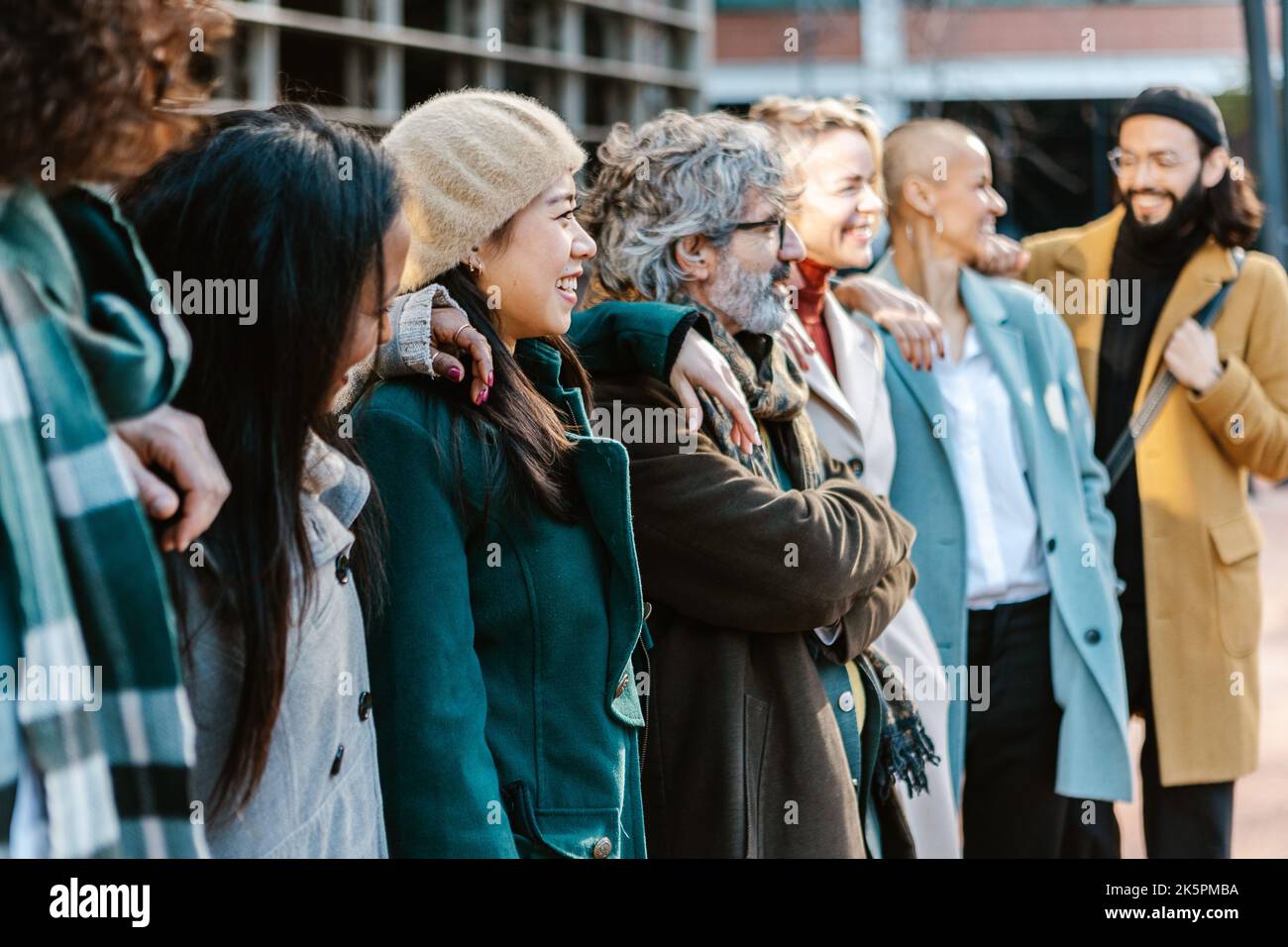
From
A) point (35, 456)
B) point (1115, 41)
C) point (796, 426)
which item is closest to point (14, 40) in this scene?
point (35, 456)

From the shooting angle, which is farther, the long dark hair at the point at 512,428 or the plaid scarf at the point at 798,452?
the plaid scarf at the point at 798,452

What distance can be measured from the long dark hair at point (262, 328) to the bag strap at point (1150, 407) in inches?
115

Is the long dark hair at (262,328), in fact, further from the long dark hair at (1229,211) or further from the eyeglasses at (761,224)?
the long dark hair at (1229,211)

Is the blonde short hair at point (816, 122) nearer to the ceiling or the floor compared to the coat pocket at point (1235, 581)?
nearer to the ceiling

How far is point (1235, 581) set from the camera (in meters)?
4.30

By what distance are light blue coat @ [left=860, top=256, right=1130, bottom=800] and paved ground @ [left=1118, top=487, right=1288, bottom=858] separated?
4.00 ft

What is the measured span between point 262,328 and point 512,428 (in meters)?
0.59

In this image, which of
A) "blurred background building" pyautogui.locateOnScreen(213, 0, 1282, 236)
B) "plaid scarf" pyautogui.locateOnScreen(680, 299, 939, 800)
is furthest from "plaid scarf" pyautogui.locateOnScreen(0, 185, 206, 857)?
"blurred background building" pyautogui.locateOnScreen(213, 0, 1282, 236)

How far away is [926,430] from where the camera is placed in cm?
386

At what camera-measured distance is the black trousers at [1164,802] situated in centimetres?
427

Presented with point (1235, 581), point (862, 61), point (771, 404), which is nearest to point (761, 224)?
point (771, 404)

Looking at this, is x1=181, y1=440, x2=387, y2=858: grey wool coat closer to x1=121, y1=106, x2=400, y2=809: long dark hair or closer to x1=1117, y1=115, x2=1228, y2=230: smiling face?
x1=121, y1=106, x2=400, y2=809: long dark hair

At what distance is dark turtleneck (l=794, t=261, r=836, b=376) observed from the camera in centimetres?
369

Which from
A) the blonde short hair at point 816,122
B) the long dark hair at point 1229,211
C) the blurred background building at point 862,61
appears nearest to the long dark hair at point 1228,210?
the long dark hair at point 1229,211
